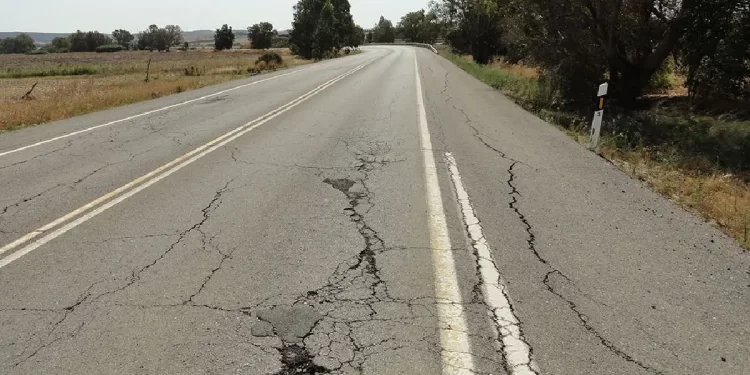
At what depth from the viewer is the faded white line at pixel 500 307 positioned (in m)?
3.12

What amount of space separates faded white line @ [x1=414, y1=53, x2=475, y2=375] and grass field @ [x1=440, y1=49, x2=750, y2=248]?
9.38 feet

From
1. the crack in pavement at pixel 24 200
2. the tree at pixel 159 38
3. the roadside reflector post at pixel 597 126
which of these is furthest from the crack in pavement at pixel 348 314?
the tree at pixel 159 38

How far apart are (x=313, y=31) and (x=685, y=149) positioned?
2344 inches

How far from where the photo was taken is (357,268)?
4.41 m

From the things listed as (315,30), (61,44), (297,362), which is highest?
(315,30)

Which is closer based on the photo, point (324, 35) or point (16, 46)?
point (324, 35)

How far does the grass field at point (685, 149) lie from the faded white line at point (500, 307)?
2507 millimetres

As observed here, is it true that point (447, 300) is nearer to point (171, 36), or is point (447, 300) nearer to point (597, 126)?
point (597, 126)

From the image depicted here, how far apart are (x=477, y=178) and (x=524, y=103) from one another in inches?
412

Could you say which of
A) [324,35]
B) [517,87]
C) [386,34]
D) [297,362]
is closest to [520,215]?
[297,362]

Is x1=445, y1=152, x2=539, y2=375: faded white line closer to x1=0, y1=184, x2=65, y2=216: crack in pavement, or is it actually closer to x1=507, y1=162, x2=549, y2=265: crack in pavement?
x1=507, y1=162, x2=549, y2=265: crack in pavement

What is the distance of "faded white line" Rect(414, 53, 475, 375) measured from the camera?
313 cm

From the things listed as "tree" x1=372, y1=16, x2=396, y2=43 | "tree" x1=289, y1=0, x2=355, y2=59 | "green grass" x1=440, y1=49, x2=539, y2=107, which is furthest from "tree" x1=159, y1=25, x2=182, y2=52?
"green grass" x1=440, y1=49, x2=539, y2=107

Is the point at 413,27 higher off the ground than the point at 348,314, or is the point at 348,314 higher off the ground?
the point at 413,27
